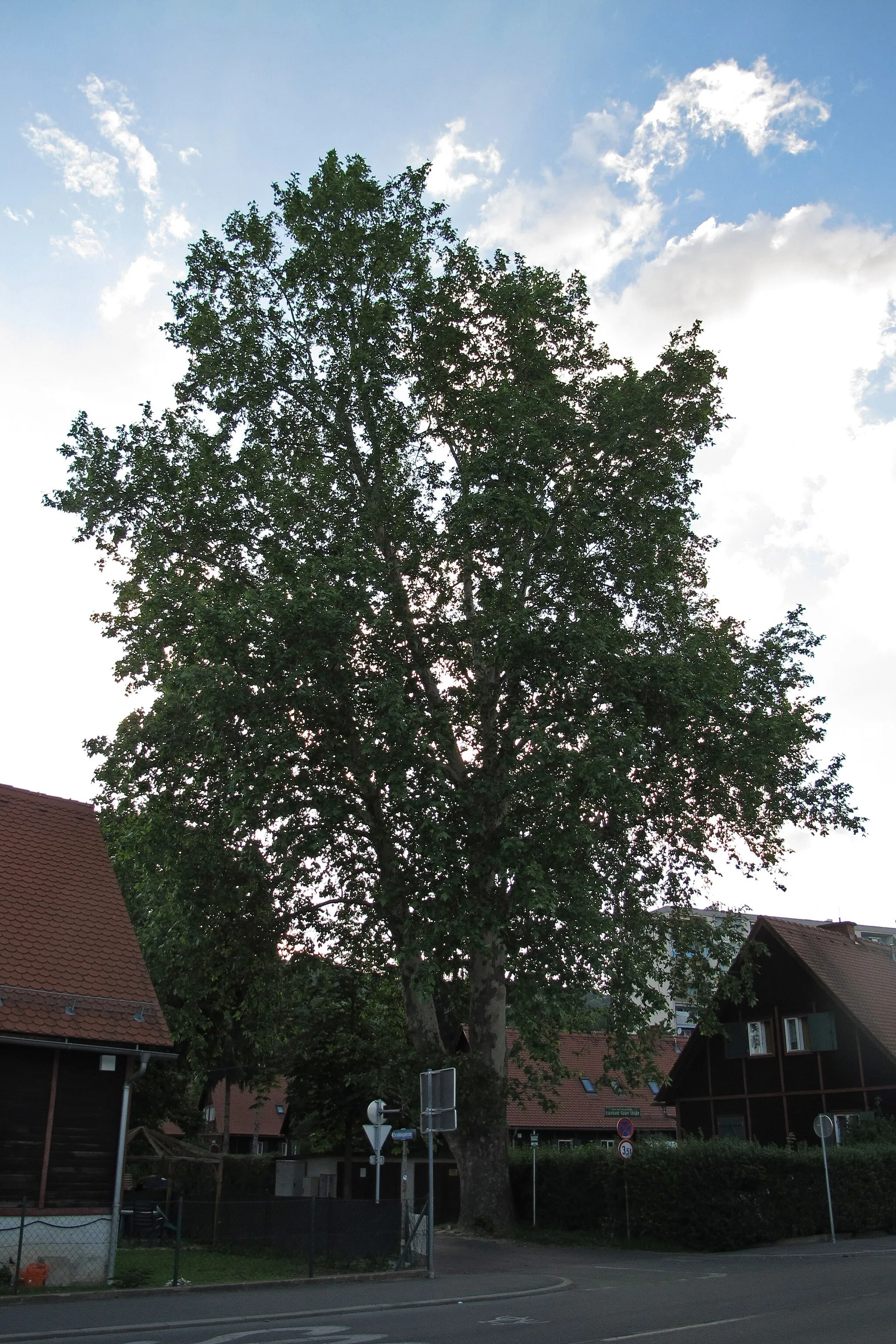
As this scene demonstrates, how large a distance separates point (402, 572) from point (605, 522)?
4.43 m

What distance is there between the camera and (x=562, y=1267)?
19969 mm

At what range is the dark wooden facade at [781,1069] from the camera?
102 feet

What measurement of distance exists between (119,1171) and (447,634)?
1149 centimetres

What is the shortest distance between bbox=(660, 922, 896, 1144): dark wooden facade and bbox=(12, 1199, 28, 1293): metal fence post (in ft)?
73.3

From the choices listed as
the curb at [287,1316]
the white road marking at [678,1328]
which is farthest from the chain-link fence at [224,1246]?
the white road marking at [678,1328]

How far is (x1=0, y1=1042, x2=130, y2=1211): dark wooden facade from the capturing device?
51.3 feet

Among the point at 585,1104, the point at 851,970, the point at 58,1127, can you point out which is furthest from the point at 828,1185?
the point at 585,1104

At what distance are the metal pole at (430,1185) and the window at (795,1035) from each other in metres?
18.9

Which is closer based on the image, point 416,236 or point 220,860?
point 220,860

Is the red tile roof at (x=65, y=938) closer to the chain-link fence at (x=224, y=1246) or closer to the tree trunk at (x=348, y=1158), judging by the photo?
the chain-link fence at (x=224, y=1246)

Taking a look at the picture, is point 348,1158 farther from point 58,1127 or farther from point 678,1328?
point 678,1328

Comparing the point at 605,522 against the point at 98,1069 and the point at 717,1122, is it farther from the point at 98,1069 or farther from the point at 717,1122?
the point at 717,1122

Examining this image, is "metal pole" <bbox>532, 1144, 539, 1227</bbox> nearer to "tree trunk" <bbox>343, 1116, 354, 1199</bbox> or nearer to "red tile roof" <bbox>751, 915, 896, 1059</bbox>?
"tree trunk" <bbox>343, 1116, 354, 1199</bbox>

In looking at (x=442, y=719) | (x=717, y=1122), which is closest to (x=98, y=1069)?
(x=442, y=719)
